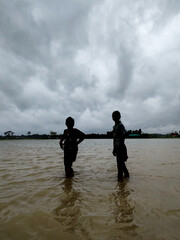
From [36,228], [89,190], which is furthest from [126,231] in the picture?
[89,190]

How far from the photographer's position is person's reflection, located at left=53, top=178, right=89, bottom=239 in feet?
7.26

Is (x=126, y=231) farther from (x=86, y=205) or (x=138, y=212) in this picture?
(x=86, y=205)

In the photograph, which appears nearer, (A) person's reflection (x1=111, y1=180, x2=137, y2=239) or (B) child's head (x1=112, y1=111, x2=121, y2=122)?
(A) person's reflection (x1=111, y1=180, x2=137, y2=239)

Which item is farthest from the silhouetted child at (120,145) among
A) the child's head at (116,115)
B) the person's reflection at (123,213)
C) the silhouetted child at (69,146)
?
the silhouetted child at (69,146)

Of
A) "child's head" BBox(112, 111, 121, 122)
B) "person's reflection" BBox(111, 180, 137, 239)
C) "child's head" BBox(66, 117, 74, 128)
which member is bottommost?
"person's reflection" BBox(111, 180, 137, 239)

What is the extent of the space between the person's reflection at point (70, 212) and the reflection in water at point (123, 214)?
1.68ft

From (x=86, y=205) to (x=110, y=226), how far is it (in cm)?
87

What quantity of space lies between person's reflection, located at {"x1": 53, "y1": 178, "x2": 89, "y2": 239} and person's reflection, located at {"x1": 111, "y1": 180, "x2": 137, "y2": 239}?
1.76ft

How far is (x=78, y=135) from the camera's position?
18.5 ft

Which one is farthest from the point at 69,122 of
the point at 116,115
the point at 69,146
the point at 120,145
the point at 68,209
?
the point at 68,209

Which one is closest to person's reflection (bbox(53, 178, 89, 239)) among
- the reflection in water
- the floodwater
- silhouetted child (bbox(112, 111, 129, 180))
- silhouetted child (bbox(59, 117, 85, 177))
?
the floodwater

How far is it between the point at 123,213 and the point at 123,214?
0.04 metres

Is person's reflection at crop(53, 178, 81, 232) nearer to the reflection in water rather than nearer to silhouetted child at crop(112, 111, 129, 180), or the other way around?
the reflection in water

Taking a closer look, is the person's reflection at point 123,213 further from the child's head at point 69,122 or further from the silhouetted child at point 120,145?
the child's head at point 69,122
